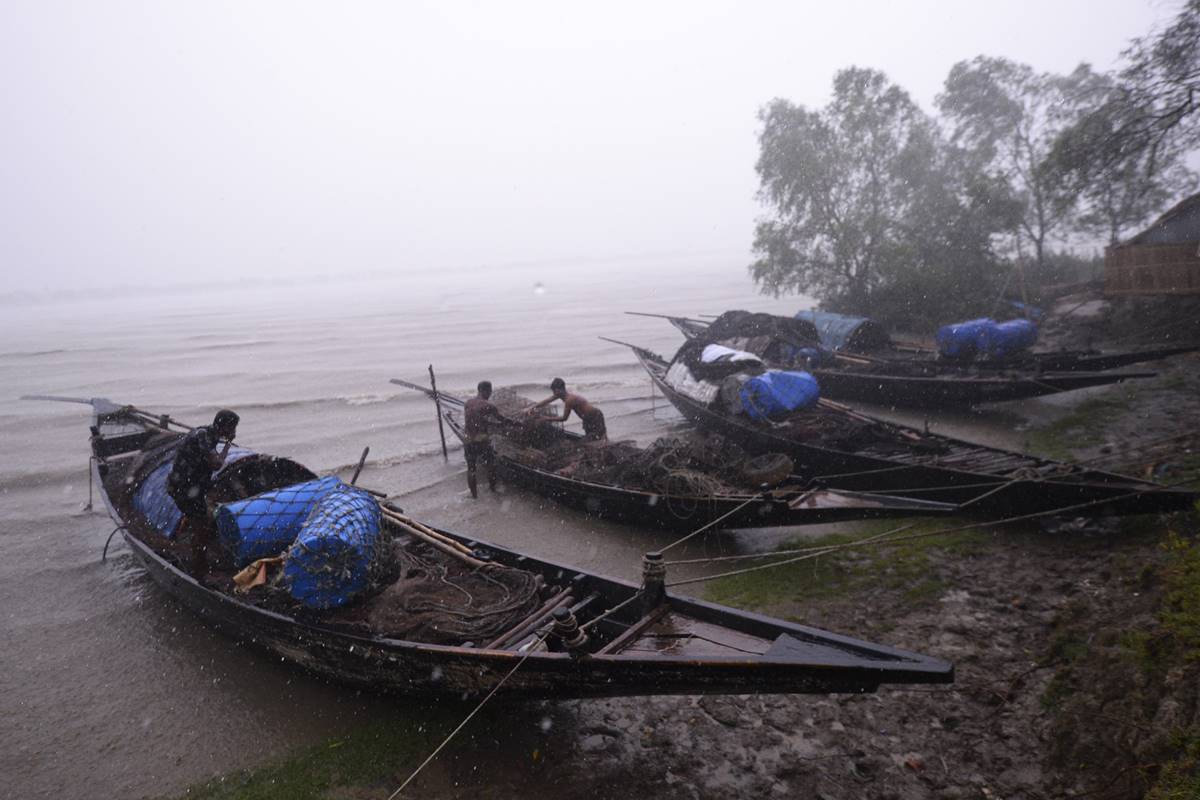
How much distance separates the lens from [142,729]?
6055 millimetres

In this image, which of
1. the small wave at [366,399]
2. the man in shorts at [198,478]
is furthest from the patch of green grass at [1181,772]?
the small wave at [366,399]

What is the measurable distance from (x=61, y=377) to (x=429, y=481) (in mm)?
22549

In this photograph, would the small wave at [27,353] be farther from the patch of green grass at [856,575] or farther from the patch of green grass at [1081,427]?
the patch of green grass at [1081,427]

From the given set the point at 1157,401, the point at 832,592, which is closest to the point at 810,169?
the point at 1157,401

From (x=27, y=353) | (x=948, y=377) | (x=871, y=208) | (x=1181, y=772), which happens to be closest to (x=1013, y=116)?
→ (x=871, y=208)

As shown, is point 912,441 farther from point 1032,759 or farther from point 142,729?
point 142,729

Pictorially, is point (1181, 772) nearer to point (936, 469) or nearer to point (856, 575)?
point (856, 575)

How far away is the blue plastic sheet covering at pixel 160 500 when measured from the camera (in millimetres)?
7207

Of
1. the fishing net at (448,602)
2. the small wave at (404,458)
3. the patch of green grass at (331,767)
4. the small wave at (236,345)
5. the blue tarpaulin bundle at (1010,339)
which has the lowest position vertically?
the patch of green grass at (331,767)

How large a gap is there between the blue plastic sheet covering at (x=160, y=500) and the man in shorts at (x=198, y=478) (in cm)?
42

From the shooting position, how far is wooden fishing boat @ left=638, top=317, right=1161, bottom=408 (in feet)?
38.4

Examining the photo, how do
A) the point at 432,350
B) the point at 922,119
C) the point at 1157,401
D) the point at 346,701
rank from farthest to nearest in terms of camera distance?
the point at 432,350 < the point at 922,119 < the point at 1157,401 < the point at 346,701

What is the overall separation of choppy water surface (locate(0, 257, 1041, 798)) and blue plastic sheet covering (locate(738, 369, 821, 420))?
275cm

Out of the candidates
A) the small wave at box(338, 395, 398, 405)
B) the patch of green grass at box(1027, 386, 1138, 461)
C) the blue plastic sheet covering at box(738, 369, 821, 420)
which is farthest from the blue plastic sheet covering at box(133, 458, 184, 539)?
the patch of green grass at box(1027, 386, 1138, 461)
